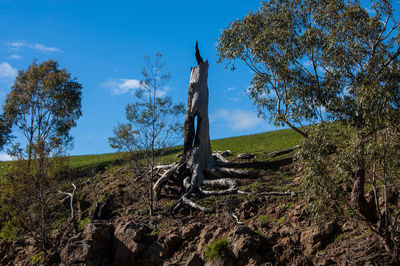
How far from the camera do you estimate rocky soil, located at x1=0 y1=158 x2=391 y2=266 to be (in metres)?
11.2

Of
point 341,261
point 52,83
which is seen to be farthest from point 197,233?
point 52,83

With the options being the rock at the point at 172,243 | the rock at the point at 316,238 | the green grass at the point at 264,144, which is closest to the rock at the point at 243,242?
the rock at the point at 316,238

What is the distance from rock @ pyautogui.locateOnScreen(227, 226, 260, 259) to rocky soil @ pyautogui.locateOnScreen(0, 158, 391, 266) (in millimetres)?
30

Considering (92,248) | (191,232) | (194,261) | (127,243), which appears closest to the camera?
(194,261)

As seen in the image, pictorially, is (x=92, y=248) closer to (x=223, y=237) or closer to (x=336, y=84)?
(x=223, y=237)

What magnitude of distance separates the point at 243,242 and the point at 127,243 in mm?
4386

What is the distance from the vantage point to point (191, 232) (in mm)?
13672

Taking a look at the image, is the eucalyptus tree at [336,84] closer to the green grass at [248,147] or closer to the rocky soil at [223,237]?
the rocky soil at [223,237]

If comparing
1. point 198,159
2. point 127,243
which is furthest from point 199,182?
point 127,243

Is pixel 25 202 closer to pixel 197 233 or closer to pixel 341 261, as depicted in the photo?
pixel 197 233

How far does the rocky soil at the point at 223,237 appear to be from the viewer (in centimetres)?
1120

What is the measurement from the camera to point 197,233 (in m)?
13.7

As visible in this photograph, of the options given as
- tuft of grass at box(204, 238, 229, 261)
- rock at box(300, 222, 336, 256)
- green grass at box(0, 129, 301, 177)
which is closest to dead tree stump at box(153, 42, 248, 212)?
green grass at box(0, 129, 301, 177)

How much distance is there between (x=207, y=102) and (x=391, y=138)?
1291 cm
